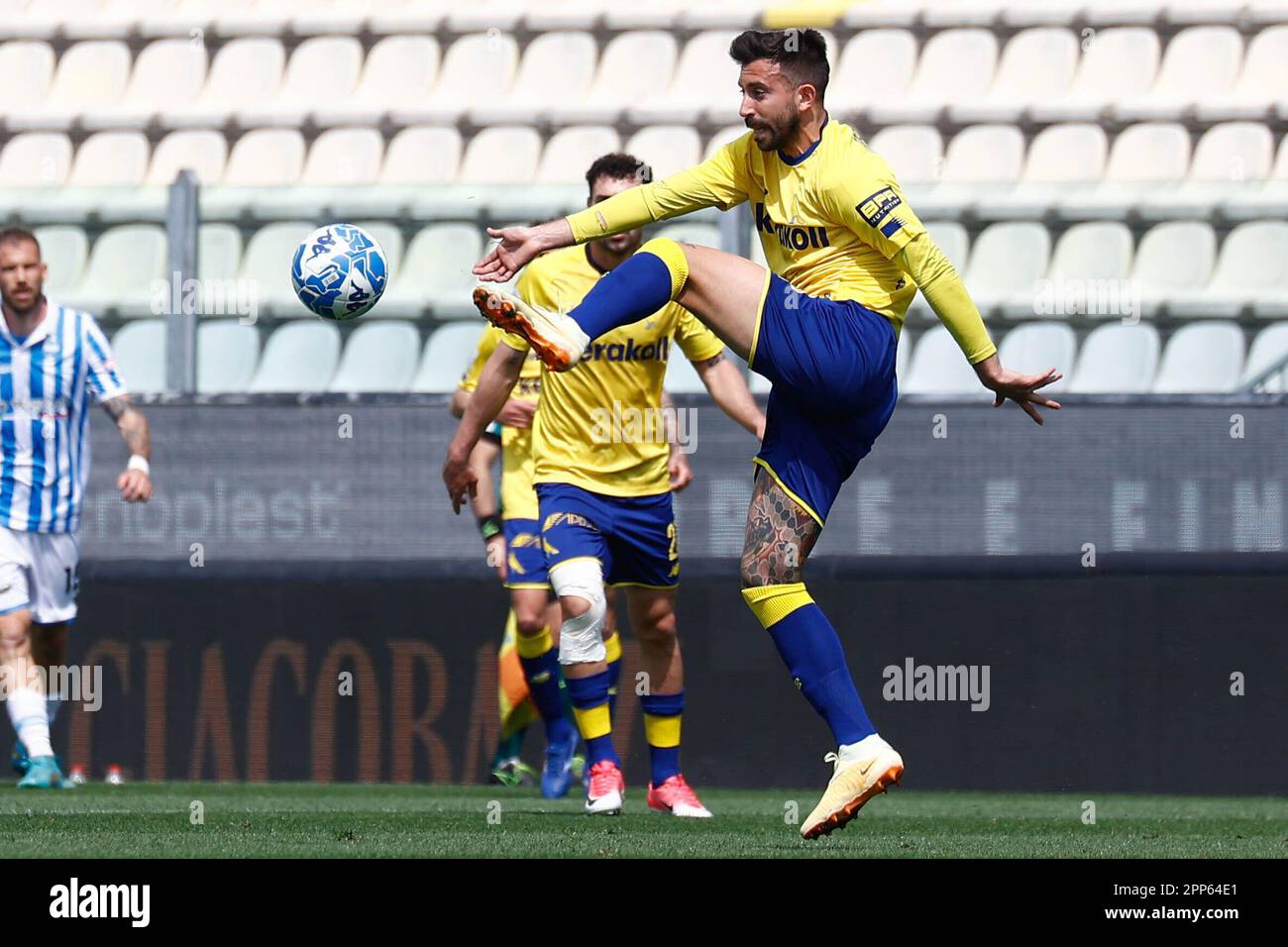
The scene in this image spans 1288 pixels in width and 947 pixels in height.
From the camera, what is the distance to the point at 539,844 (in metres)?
5.29

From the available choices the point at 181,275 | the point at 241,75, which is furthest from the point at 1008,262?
the point at 241,75

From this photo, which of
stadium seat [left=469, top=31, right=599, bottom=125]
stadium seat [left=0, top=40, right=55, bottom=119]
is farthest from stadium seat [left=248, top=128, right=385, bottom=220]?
stadium seat [left=0, top=40, right=55, bottom=119]

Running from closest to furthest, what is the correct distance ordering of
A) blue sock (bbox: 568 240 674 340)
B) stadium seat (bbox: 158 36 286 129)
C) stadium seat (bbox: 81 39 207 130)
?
blue sock (bbox: 568 240 674 340) < stadium seat (bbox: 158 36 286 129) < stadium seat (bbox: 81 39 207 130)

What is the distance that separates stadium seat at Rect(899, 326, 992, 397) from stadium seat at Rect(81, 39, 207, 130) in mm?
6057

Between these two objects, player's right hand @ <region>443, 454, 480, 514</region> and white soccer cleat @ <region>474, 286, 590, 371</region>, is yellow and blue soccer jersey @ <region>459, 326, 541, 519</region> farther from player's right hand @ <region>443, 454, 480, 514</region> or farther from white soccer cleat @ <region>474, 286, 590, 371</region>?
white soccer cleat @ <region>474, 286, 590, 371</region>

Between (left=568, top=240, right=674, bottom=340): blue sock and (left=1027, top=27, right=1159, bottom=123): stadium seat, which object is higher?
(left=1027, top=27, right=1159, bottom=123): stadium seat

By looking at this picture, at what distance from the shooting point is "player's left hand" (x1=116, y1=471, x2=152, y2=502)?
26.2 ft

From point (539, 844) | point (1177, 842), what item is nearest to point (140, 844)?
point (539, 844)

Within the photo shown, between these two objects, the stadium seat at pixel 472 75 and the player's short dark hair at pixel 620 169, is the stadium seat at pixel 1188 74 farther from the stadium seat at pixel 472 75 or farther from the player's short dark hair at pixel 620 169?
the player's short dark hair at pixel 620 169

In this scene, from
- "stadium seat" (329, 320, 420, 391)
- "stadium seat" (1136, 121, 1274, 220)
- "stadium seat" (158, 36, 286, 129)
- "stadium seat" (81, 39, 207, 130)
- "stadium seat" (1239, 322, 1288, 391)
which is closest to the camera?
"stadium seat" (1239, 322, 1288, 391)

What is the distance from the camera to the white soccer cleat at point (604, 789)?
21.9 feet

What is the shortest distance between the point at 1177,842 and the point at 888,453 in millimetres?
3384
